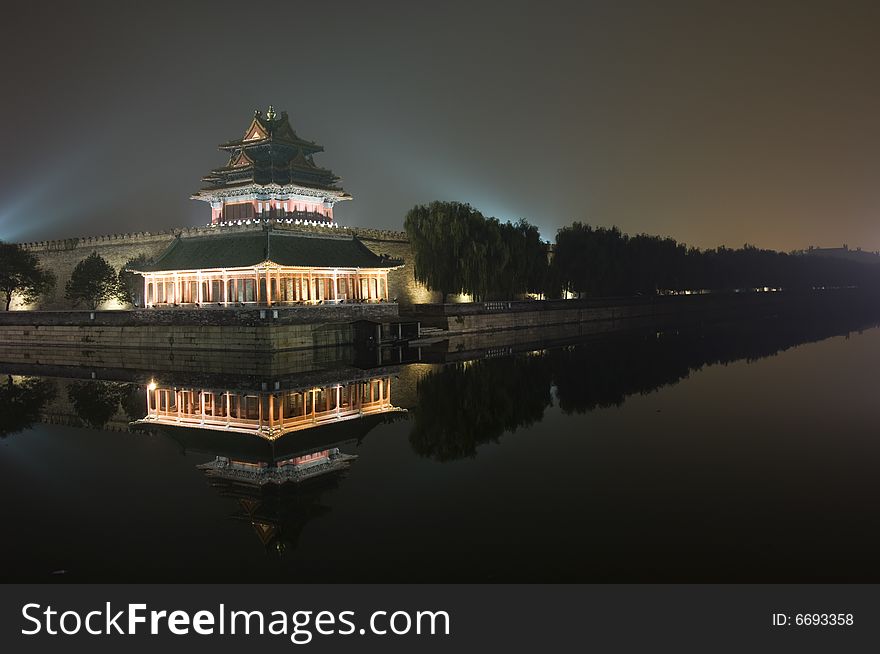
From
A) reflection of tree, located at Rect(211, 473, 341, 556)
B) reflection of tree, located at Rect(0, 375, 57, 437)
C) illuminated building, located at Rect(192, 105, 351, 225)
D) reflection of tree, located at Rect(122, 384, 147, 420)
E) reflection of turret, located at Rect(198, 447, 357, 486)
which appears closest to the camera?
reflection of tree, located at Rect(211, 473, 341, 556)

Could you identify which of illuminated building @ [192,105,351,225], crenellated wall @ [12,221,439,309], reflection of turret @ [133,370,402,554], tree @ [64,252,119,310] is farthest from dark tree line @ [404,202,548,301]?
reflection of turret @ [133,370,402,554]

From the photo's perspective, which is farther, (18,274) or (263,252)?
(18,274)

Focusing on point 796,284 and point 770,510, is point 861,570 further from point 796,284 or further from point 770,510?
point 796,284

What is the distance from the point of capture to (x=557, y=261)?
54125 millimetres

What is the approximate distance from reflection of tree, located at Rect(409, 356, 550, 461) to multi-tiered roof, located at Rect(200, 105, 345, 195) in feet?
71.2

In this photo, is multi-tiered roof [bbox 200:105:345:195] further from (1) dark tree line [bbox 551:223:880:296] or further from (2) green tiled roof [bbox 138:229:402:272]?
(1) dark tree line [bbox 551:223:880:296]

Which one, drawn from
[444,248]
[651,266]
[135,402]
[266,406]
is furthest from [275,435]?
[651,266]

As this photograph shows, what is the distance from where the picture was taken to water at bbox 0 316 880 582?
7.98m

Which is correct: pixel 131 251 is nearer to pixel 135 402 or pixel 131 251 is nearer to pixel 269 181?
pixel 269 181

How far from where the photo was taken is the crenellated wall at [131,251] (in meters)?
45.3

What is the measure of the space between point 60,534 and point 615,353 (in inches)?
984

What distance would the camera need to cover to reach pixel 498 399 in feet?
63.9

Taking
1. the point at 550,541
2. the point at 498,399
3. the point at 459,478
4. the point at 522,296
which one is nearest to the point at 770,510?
the point at 550,541

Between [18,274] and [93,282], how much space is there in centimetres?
450
